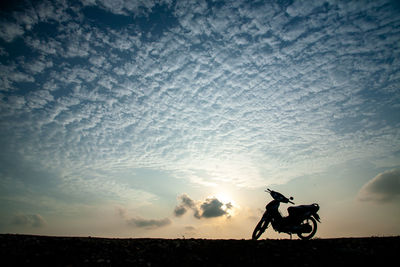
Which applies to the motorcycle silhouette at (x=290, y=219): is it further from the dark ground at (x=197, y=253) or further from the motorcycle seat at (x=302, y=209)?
the dark ground at (x=197, y=253)

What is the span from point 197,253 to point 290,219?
6171mm

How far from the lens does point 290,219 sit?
10.4 metres

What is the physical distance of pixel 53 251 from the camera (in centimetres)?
594

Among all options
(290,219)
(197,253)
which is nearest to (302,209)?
(290,219)

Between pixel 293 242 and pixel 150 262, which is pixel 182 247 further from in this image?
pixel 293 242

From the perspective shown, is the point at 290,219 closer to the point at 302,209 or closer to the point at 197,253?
the point at 302,209

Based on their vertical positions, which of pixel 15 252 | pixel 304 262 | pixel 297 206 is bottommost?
pixel 304 262

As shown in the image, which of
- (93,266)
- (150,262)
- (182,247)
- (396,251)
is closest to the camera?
(93,266)

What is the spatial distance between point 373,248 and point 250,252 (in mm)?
3875

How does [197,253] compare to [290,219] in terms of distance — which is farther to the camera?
[290,219]

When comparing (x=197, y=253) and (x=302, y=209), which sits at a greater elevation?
(x=302, y=209)

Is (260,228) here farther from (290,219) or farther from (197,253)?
(197,253)

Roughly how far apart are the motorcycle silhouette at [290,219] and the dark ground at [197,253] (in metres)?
2.85

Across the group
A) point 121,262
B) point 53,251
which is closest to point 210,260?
point 121,262
